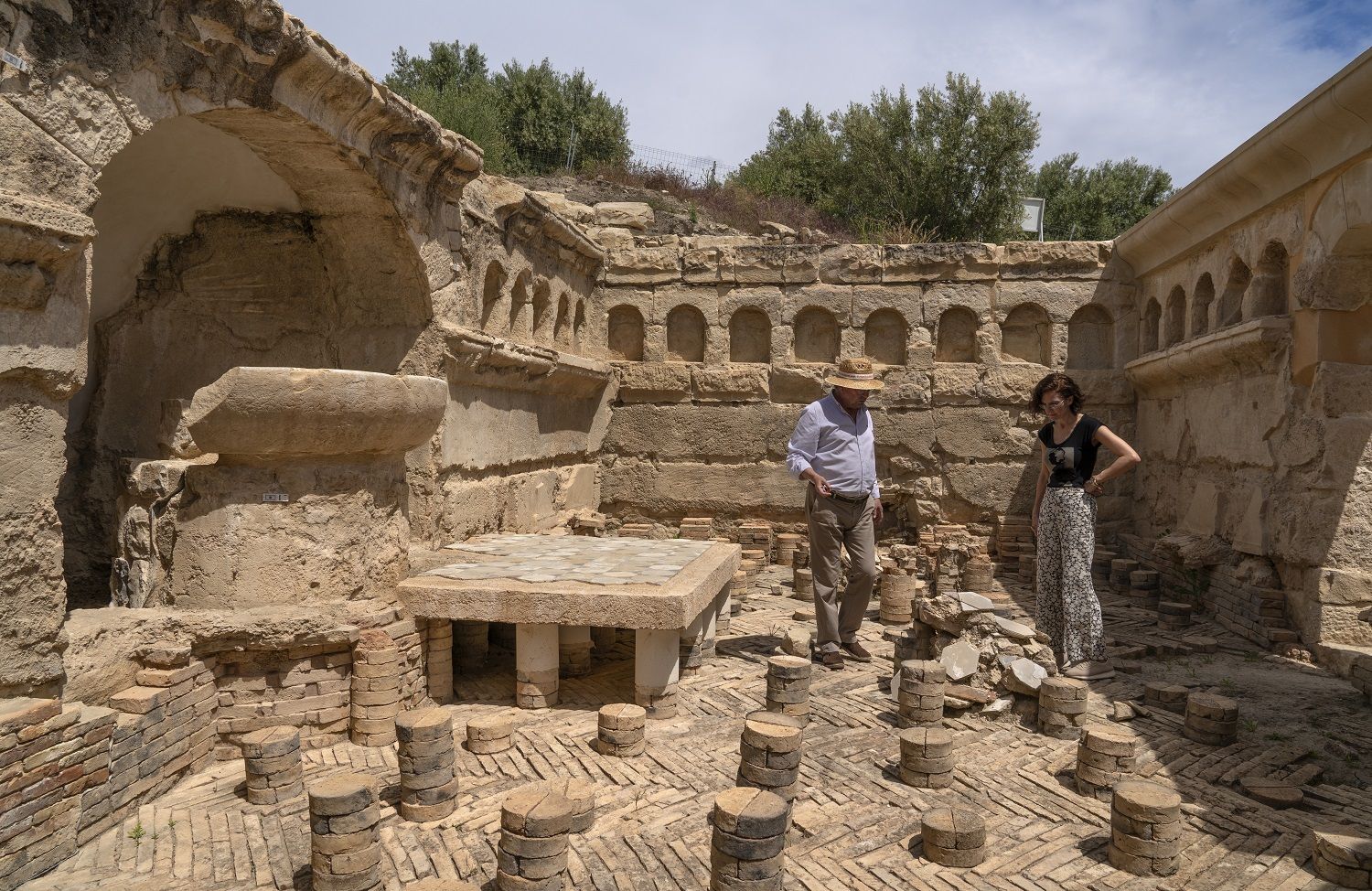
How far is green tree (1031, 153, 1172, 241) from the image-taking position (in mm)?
24562

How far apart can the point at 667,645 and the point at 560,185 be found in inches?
454

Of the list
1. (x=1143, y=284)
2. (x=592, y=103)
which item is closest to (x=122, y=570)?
(x=1143, y=284)

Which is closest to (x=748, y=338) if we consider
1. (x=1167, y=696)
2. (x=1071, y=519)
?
(x=1071, y=519)

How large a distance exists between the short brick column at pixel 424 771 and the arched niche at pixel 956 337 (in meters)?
7.53

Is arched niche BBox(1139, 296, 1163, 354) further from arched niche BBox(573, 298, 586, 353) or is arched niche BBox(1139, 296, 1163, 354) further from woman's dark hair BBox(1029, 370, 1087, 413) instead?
arched niche BBox(573, 298, 586, 353)

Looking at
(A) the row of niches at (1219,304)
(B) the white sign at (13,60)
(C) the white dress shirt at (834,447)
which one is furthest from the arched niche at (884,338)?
(B) the white sign at (13,60)

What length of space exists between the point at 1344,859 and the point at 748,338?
774 centimetres

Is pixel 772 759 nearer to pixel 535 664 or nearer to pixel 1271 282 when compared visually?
pixel 535 664

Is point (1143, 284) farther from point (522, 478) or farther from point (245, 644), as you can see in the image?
point (245, 644)

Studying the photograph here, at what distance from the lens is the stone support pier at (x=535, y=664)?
531 centimetres

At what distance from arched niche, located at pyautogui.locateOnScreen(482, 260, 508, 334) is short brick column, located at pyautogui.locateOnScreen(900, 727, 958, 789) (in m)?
4.76

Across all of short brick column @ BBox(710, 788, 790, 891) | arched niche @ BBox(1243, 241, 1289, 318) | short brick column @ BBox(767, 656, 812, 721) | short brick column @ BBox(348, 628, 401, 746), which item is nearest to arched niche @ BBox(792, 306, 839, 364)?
arched niche @ BBox(1243, 241, 1289, 318)

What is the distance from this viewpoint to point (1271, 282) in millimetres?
7090

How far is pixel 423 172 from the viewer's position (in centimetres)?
614
